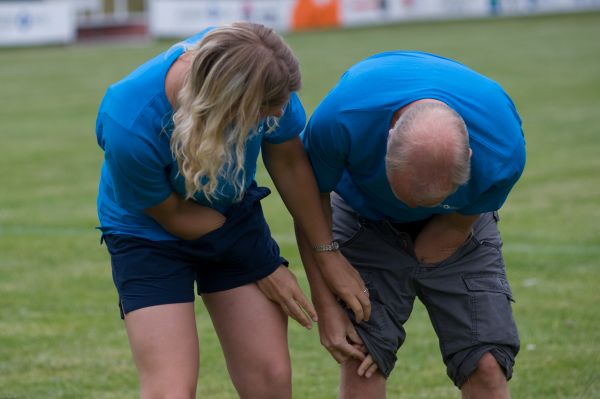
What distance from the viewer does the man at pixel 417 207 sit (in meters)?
3.76

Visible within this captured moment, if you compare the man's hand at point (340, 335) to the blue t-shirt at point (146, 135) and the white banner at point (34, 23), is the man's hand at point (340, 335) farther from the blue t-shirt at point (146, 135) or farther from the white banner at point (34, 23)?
the white banner at point (34, 23)

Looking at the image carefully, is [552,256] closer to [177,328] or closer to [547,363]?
[547,363]

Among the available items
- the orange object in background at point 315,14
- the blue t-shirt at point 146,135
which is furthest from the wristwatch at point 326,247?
the orange object in background at point 315,14

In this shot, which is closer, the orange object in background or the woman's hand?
the woman's hand

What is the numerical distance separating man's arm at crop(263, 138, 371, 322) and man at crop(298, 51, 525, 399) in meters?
0.05

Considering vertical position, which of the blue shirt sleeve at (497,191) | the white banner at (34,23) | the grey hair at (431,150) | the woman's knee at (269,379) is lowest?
the white banner at (34,23)

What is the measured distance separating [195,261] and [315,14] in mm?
32671

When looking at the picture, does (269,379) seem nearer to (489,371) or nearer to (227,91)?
(489,371)

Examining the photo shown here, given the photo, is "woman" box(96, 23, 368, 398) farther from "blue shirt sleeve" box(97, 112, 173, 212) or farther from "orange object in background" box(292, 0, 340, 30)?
"orange object in background" box(292, 0, 340, 30)

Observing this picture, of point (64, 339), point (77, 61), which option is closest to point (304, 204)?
point (64, 339)

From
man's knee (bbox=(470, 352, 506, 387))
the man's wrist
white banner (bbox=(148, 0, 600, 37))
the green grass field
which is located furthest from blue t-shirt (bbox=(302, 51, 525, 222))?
Result: white banner (bbox=(148, 0, 600, 37))

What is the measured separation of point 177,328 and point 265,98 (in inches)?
38.9

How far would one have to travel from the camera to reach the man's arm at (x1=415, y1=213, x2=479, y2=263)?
4.31 metres

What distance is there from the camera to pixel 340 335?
4.52 metres
